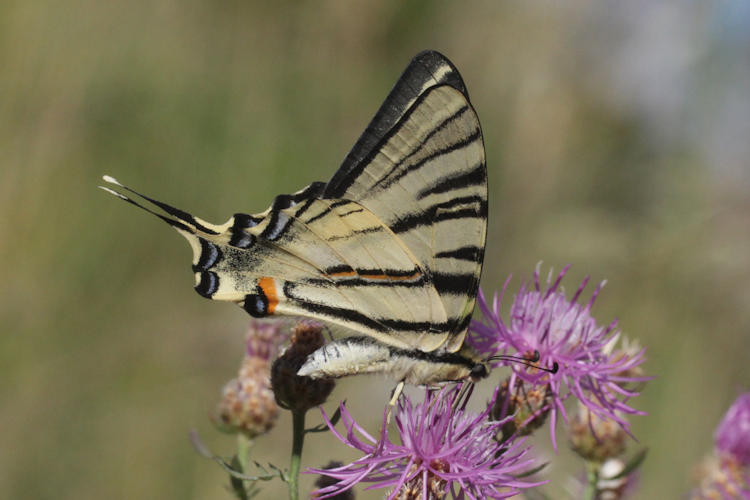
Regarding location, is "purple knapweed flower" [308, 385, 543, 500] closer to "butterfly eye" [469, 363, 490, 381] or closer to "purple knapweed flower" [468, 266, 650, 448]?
"butterfly eye" [469, 363, 490, 381]

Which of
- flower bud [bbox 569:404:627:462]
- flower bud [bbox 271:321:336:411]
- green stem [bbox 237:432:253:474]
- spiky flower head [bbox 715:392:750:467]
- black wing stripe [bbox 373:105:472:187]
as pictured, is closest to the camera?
black wing stripe [bbox 373:105:472:187]

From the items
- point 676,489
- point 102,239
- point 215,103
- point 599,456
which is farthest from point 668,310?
point 102,239

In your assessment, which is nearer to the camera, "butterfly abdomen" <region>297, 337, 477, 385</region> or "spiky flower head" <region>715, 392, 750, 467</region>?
"butterfly abdomen" <region>297, 337, 477, 385</region>

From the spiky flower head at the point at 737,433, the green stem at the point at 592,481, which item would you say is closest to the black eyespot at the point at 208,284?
the green stem at the point at 592,481

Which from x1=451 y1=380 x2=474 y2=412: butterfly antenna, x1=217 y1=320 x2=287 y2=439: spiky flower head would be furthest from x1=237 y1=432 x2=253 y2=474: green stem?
x1=451 y1=380 x2=474 y2=412: butterfly antenna

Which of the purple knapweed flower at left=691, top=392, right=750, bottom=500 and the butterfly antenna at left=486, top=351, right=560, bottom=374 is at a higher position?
the butterfly antenna at left=486, top=351, right=560, bottom=374

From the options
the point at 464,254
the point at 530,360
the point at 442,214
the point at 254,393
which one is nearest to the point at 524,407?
the point at 530,360

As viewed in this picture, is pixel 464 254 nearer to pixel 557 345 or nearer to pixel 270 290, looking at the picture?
pixel 557 345
